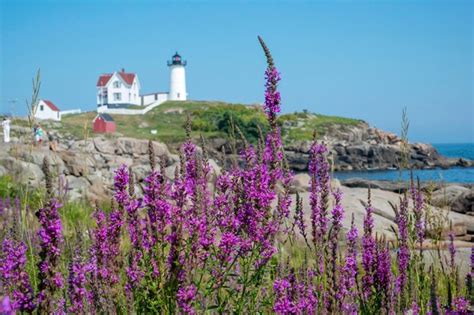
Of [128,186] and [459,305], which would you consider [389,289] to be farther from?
[128,186]

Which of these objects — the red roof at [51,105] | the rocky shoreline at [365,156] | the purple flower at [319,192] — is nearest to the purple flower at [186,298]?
the purple flower at [319,192]

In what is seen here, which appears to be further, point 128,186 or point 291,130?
point 291,130

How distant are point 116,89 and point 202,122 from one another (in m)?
30.3

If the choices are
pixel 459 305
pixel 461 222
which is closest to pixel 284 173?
pixel 459 305

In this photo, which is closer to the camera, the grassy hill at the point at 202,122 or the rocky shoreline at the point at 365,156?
the rocky shoreline at the point at 365,156

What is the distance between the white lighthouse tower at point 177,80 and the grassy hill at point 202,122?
5.58 m

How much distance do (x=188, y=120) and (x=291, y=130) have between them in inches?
3117

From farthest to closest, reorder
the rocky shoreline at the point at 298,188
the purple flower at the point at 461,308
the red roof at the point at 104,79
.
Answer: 1. the red roof at the point at 104,79
2. the rocky shoreline at the point at 298,188
3. the purple flower at the point at 461,308

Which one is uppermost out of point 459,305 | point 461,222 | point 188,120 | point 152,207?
point 188,120

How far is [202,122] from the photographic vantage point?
76312mm

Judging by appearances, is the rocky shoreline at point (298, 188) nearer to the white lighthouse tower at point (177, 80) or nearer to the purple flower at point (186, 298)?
the purple flower at point (186, 298)

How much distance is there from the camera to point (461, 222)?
13.7 metres

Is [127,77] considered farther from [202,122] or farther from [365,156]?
[365,156]

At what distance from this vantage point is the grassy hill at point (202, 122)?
227ft
